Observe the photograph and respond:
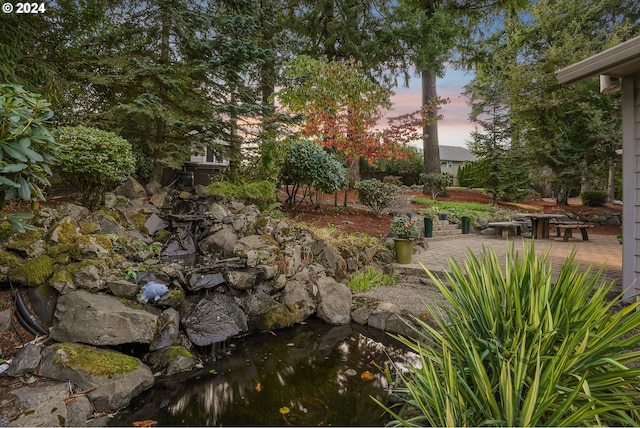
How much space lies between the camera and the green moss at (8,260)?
339 centimetres

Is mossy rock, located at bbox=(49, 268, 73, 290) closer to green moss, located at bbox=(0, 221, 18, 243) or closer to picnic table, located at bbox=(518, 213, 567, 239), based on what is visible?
green moss, located at bbox=(0, 221, 18, 243)

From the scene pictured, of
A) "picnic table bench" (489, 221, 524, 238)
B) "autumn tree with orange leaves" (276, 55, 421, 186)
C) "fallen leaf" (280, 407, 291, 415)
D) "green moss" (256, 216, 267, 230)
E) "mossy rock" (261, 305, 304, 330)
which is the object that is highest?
"autumn tree with orange leaves" (276, 55, 421, 186)

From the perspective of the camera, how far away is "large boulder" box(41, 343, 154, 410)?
2655mm

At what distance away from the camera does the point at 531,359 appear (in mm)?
1715

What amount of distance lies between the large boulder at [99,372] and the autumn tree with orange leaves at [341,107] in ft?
19.9

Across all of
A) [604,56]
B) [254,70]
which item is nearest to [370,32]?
[254,70]

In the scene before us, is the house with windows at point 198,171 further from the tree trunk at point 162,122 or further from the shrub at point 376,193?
the shrub at point 376,193

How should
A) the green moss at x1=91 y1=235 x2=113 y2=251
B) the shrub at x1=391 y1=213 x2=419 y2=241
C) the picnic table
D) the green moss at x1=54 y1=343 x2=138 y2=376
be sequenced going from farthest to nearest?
the picnic table, the shrub at x1=391 y1=213 x2=419 y2=241, the green moss at x1=91 y1=235 x2=113 y2=251, the green moss at x1=54 y1=343 x2=138 y2=376

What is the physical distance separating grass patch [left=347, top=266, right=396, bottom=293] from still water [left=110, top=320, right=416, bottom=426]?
51.8 inches

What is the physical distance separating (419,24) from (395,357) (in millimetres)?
11106

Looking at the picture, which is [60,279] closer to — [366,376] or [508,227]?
[366,376]

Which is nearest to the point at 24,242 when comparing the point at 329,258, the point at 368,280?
the point at 329,258

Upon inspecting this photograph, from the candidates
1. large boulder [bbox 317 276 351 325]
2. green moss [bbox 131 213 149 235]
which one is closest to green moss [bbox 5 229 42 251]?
green moss [bbox 131 213 149 235]
